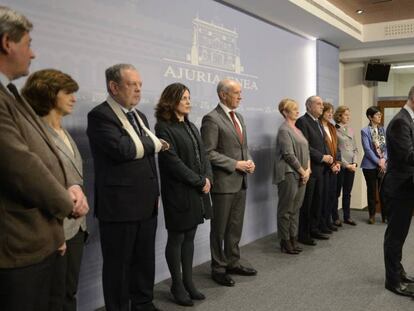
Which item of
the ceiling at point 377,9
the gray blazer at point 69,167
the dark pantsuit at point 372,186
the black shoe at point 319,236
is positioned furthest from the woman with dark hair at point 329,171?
the gray blazer at point 69,167

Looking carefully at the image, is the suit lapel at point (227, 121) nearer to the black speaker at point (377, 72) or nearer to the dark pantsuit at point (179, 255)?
the dark pantsuit at point (179, 255)

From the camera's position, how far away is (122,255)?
94.6 inches

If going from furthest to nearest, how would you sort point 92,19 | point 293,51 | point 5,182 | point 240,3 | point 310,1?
point 293,51 < point 310,1 < point 240,3 < point 92,19 < point 5,182

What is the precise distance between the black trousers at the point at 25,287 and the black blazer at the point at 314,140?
3.49m

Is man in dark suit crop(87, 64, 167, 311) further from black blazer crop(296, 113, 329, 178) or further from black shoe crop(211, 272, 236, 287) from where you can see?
black blazer crop(296, 113, 329, 178)

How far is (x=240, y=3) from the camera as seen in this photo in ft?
13.9

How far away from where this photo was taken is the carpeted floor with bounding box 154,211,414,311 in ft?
9.59

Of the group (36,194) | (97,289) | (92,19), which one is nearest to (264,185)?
(97,289)

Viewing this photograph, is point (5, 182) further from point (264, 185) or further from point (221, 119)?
point (264, 185)

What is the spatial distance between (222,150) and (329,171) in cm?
192

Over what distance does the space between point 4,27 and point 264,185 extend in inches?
155

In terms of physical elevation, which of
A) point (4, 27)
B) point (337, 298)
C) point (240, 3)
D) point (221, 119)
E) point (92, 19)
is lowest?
point (337, 298)

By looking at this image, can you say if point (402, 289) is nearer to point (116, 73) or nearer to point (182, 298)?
point (182, 298)

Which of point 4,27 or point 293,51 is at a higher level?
point 293,51
